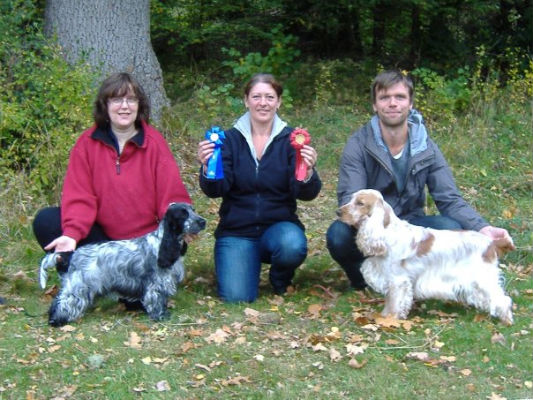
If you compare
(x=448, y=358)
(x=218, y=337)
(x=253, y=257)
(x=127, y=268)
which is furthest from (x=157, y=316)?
(x=448, y=358)

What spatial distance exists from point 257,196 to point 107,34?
13.5 ft

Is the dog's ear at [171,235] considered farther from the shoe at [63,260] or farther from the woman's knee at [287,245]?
the woman's knee at [287,245]

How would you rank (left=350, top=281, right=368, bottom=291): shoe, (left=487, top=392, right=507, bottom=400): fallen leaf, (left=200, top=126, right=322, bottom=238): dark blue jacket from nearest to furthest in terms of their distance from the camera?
(left=487, top=392, right=507, bottom=400): fallen leaf < (left=200, top=126, right=322, bottom=238): dark blue jacket < (left=350, top=281, right=368, bottom=291): shoe

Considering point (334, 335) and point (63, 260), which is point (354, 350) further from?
point (63, 260)

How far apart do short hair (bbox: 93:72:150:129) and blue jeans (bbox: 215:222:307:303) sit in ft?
3.65

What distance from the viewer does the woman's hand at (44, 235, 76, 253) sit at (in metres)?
4.87

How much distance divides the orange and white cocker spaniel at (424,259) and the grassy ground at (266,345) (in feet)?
0.52

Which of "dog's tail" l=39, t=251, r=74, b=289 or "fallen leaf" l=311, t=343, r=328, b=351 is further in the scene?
"dog's tail" l=39, t=251, r=74, b=289

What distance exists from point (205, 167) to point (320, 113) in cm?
567

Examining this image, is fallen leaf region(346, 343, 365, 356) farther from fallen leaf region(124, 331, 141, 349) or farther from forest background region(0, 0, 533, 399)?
fallen leaf region(124, 331, 141, 349)

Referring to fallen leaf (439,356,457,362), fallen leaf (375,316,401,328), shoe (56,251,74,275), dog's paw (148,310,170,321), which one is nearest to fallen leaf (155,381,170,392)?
dog's paw (148,310,170,321)

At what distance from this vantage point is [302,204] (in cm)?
796

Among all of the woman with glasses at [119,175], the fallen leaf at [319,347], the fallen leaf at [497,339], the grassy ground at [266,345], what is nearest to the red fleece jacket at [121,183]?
the woman with glasses at [119,175]

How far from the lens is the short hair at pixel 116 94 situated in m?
5.05
